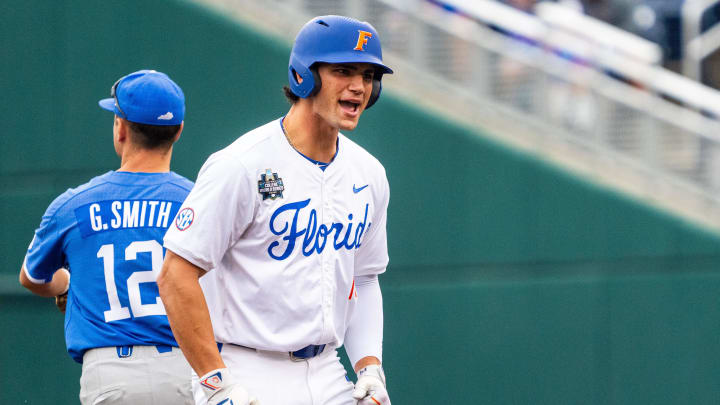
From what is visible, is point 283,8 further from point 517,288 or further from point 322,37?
point 322,37

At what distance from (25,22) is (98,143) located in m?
1.01

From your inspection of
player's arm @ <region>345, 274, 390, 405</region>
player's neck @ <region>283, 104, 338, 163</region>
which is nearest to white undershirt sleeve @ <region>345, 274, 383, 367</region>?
player's arm @ <region>345, 274, 390, 405</region>

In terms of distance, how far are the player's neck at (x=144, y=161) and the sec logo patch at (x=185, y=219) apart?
105cm

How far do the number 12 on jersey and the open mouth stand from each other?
116 cm

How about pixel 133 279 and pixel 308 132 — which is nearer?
pixel 308 132

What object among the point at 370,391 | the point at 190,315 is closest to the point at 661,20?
the point at 370,391

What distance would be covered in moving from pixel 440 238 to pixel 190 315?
3.31 meters

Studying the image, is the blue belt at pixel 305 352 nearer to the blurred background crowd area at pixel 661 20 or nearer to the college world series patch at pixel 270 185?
the college world series patch at pixel 270 185

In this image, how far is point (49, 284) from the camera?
4445mm

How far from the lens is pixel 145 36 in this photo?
22.0 ft

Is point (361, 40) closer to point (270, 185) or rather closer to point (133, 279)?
point (270, 185)

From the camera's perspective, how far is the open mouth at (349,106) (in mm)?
3488

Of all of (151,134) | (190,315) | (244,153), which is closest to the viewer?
(190,315)

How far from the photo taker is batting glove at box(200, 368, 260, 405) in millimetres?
3244
